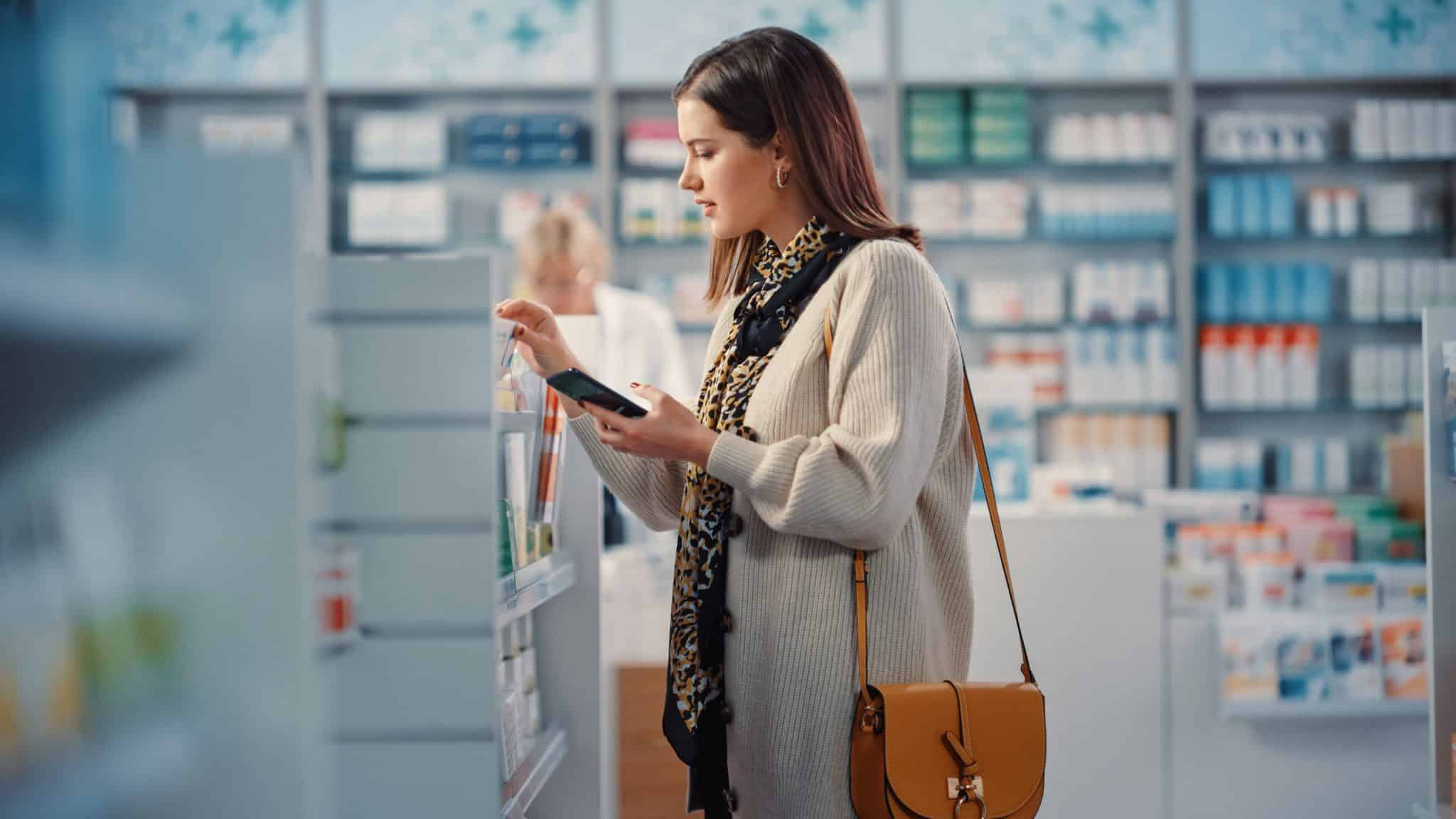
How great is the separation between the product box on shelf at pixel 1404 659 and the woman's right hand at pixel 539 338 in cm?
262

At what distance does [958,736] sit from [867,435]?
0.38m

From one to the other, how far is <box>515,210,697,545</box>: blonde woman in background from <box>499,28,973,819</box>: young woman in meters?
1.60

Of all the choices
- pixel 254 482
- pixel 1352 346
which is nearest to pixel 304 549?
pixel 254 482

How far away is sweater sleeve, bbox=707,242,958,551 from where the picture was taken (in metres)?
1.42

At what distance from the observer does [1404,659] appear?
10.9 ft

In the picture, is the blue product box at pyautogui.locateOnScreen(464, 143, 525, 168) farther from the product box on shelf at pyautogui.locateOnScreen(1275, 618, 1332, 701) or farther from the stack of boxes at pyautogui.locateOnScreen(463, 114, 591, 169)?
the product box on shelf at pyautogui.locateOnScreen(1275, 618, 1332, 701)

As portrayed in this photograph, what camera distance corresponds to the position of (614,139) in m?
5.55

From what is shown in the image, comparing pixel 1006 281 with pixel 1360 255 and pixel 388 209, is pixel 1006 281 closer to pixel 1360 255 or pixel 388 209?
pixel 1360 255

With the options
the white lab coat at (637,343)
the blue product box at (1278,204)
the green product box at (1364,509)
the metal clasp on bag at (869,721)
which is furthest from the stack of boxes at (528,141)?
the metal clasp on bag at (869,721)

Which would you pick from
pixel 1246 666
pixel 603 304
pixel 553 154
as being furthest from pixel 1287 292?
pixel 553 154

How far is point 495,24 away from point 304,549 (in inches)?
205

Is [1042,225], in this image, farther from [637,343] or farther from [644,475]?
[644,475]

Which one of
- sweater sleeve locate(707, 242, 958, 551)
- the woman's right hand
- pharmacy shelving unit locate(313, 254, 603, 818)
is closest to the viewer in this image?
pharmacy shelving unit locate(313, 254, 603, 818)

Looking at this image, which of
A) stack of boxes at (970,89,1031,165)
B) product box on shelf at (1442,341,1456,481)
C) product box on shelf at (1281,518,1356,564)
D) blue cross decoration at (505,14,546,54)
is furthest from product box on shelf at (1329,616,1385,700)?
blue cross decoration at (505,14,546,54)
